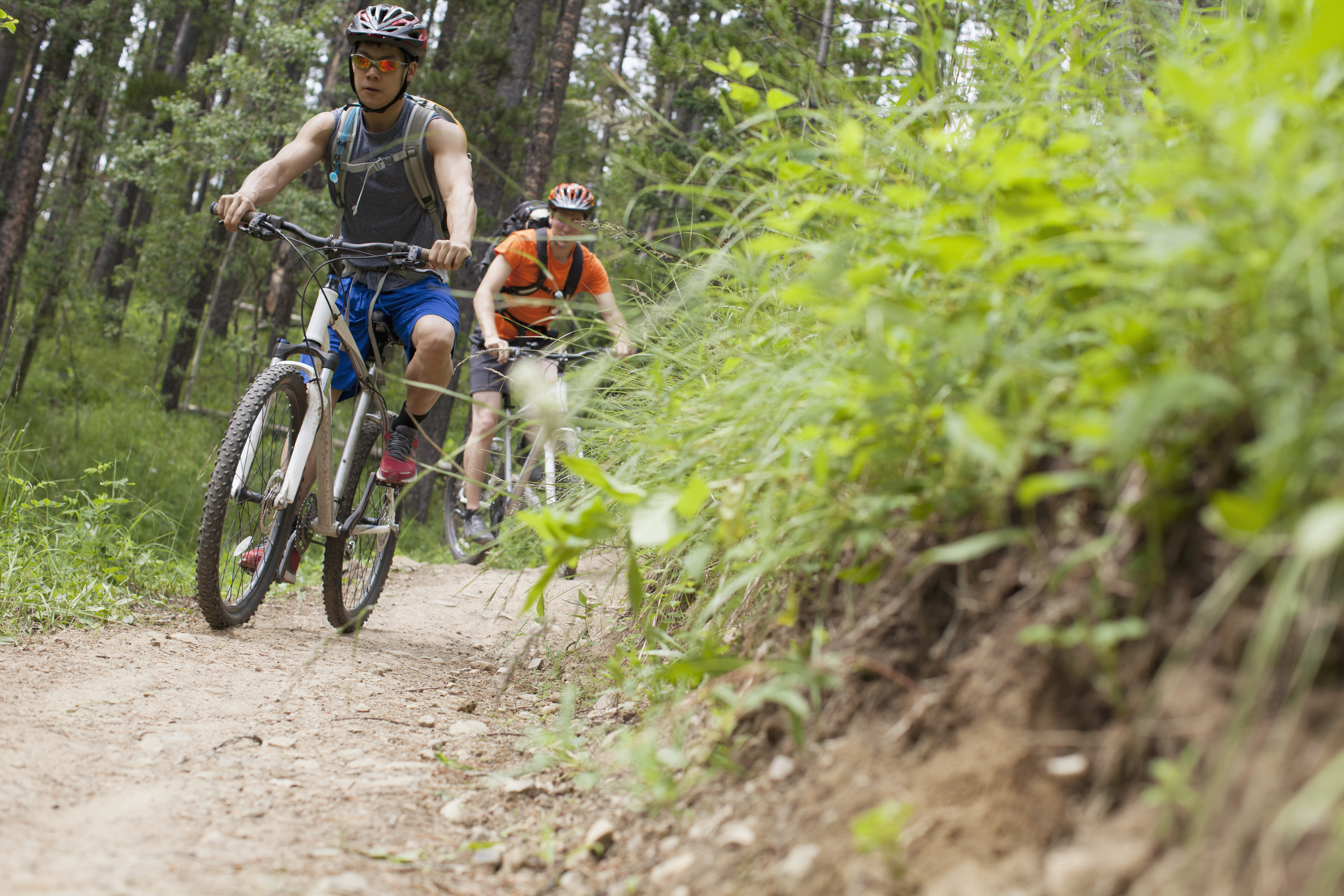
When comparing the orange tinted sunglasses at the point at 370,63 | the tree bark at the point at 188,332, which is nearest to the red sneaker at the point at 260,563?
the orange tinted sunglasses at the point at 370,63

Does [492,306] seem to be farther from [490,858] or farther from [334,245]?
[490,858]

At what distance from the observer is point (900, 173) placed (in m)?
1.96

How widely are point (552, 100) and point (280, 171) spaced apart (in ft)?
24.0

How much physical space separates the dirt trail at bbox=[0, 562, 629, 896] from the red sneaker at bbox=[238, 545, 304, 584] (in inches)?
9.1

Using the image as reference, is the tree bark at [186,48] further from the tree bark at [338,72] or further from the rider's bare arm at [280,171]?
the rider's bare arm at [280,171]

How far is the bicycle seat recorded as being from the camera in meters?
3.68

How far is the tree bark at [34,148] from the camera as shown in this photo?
11.2 meters

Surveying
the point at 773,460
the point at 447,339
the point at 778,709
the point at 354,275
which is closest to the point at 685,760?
the point at 778,709

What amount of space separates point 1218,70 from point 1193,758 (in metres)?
1.21

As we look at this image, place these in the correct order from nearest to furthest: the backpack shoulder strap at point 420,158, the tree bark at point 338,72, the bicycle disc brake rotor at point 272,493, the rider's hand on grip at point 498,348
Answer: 1. the bicycle disc brake rotor at point 272,493
2. the backpack shoulder strap at point 420,158
3. the rider's hand on grip at point 498,348
4. the tree bark at point 338,72

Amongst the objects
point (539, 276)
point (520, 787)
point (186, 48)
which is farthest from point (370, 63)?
point (186, 48)

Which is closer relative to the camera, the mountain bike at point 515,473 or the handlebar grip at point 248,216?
the mountain bike at point 515,473

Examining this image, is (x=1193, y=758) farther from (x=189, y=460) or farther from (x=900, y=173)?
(x=189, y=460)

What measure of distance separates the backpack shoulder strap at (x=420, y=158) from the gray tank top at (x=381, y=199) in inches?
0.6
